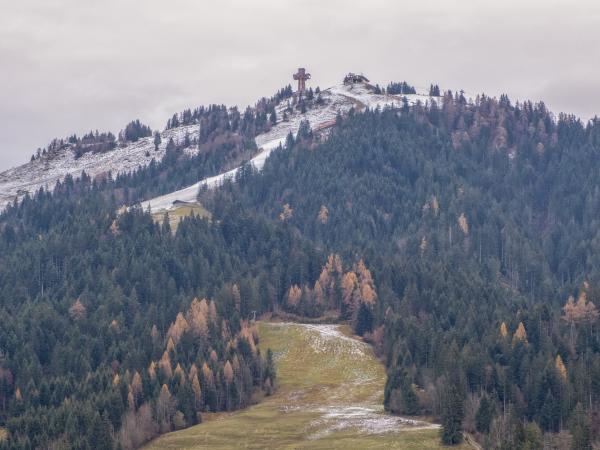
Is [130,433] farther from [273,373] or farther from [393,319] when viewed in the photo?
[393,319]

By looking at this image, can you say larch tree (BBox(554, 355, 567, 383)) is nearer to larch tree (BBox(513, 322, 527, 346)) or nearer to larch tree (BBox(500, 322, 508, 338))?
larch tree (BBox(513, 322, 527, 346))

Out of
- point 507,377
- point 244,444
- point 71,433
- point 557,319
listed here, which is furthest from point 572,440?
point 71,433

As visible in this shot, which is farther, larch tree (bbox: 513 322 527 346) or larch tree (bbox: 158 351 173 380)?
larch tree (bbox: 513 322 527 346)

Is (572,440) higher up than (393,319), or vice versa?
(393,319)

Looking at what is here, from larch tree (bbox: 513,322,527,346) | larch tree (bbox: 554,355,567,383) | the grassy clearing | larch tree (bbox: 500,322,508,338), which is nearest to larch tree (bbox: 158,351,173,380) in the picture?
the grassy clearing

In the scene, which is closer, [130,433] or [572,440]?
[572,440]

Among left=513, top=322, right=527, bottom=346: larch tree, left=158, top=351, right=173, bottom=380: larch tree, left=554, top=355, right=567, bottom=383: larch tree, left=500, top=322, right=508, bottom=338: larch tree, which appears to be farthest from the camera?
left=500, top=322, right=508, bottom=338: larch tree

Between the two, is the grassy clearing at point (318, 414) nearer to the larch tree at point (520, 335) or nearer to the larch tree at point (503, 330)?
the larch tree at point (503, 330)

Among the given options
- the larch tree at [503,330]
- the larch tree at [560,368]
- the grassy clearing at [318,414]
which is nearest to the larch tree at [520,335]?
the larch tree at [503,330]
